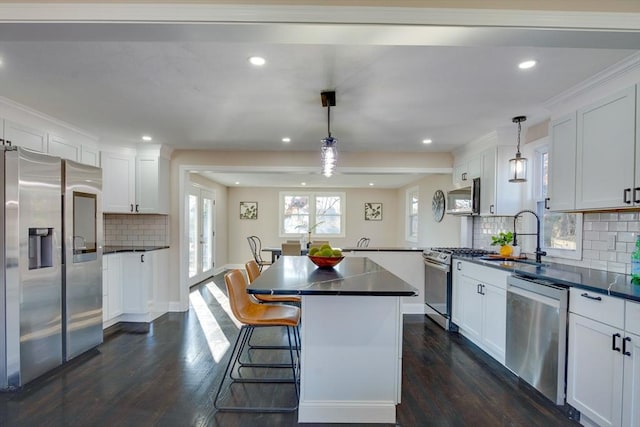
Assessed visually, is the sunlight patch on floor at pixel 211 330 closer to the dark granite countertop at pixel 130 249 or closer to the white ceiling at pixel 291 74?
the dark granite countertop at pixel 130 249

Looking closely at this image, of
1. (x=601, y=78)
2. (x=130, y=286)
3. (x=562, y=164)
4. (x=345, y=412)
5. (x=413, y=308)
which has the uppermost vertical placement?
(x=601, y=78)

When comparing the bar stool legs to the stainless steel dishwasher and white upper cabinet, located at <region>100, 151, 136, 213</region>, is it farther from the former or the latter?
white upper cabinet, located at <region>100, 151, 136, 213</region>

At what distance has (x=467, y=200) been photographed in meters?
4.14

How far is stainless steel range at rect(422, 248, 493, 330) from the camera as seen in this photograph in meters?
3.96

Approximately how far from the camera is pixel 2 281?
8.31 feet

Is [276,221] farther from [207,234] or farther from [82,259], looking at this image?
[82,259]

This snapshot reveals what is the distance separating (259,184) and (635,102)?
7.24m

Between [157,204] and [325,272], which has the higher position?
[157,204]

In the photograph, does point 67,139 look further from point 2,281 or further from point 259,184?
point 259,184

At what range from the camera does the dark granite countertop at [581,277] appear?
1.92 m

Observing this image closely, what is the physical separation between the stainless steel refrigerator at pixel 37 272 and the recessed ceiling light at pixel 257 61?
197cm

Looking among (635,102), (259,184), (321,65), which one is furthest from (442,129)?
(259,184)

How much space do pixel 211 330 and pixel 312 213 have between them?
5.43 meters

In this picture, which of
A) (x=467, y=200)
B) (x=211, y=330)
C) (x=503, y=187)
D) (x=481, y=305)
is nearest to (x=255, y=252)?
(x=211, y=330)
